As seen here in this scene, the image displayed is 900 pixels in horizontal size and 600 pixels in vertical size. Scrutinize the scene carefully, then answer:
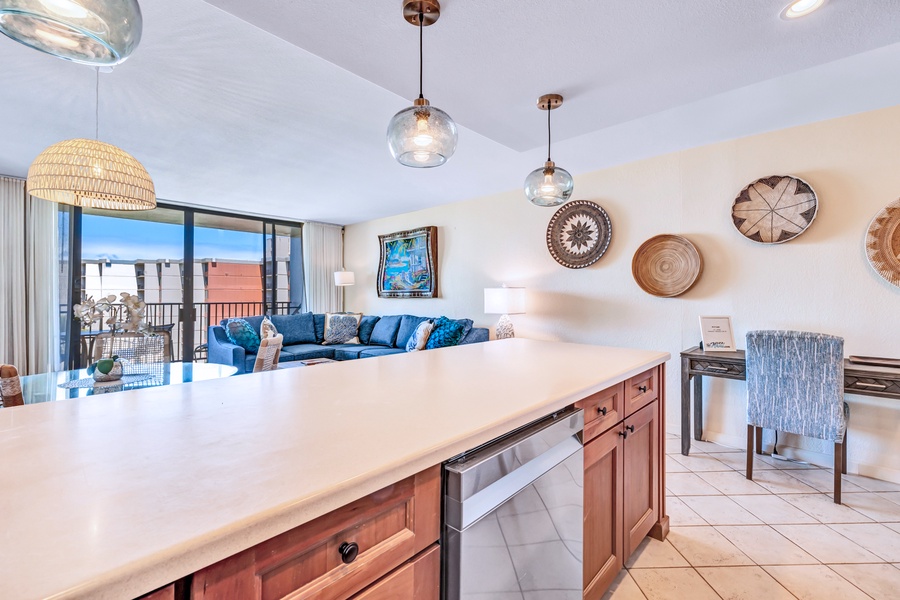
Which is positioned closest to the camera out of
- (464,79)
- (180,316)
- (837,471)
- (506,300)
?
(464,79)

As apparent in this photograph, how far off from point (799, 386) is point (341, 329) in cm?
488

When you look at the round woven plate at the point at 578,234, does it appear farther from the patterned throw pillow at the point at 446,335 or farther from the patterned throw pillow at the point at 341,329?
the patterned throw pillow at the point at 341,329

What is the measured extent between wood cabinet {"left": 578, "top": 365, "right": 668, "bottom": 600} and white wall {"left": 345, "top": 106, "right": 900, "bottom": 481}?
1569mm

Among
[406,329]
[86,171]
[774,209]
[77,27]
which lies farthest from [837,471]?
[86,171]

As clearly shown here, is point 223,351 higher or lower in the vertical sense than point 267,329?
lower

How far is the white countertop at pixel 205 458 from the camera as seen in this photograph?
1.49 ft

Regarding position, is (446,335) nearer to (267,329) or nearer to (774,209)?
(267,329)

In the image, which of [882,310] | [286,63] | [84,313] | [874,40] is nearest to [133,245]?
[84,313]

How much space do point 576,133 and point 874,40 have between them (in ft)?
4.02

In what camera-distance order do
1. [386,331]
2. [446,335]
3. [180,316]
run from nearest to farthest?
[446,335], [386,331], [180,316]

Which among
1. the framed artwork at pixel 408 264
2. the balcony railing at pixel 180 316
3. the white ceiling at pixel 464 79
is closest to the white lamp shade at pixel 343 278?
the framed artwork at pixel 408 264

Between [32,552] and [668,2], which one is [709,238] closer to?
[668,2]

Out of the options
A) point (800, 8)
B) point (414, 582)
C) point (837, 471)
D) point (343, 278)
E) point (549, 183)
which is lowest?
point (837, 471)

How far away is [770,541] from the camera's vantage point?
1862 millimetres
